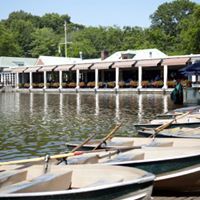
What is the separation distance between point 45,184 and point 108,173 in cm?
97

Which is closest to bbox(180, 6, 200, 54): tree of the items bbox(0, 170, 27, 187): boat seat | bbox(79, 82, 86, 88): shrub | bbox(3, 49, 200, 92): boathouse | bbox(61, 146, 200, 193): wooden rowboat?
bbox(3, 49, 200, 92): boathouse

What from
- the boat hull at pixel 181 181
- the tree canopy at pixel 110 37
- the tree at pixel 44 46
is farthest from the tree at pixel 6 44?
the boat hull at pixel 181 181

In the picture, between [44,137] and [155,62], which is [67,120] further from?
[155,62]

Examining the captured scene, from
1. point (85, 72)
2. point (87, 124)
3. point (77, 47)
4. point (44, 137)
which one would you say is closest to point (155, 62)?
point (85, 72)

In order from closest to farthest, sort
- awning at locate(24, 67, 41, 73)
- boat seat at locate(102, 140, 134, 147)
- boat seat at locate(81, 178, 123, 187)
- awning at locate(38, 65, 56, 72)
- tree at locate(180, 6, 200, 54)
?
boat seat at locate(81, 178, 123, 187)
boat seat at locate(102, 140, 134, 147)
tree at locate(180, 6, 200, 54)
awning at locate(38, 65, 56, 72)
awning at locate(24, 67, 41, 73)

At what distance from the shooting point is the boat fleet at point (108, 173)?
523cm

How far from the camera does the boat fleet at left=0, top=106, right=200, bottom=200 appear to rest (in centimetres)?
523

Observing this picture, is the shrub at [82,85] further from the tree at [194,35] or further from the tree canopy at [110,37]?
the tree canopy at [110,37]

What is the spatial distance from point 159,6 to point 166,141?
101 metres

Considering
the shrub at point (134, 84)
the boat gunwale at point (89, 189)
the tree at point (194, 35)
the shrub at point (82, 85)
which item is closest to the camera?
the boat gunwale at point (89, 189)

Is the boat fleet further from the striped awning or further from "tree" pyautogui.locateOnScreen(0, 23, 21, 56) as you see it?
"tree" pyautogui.locateOnScreen(0, 23, 21, 56)

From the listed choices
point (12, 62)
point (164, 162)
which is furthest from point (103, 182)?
point (12, 62)

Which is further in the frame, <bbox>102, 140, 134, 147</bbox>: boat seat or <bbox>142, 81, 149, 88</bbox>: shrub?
<bbox>142, 81, 149, 88</bbox>: shrub

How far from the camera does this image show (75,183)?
19.7 ft
